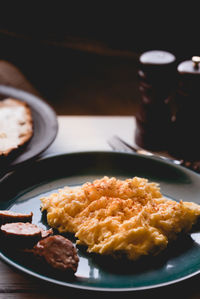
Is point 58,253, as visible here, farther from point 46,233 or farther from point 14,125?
point 14,125

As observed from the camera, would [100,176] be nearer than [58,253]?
No

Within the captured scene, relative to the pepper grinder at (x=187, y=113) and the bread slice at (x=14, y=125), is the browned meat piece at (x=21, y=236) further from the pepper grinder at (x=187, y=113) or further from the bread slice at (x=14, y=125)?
the pepper grinder at (x=187, y=113)

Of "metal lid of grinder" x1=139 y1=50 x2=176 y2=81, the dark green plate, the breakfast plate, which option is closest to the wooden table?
the dark green plate

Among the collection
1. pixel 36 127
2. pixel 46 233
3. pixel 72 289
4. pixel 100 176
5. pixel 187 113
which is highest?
pixel 187 113

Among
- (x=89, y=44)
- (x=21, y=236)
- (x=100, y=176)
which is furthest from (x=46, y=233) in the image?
(x=89, y=44)

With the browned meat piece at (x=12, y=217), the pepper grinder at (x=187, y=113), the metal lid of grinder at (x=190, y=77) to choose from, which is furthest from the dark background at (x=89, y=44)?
the browned meat piece at (x=12, y=217)
